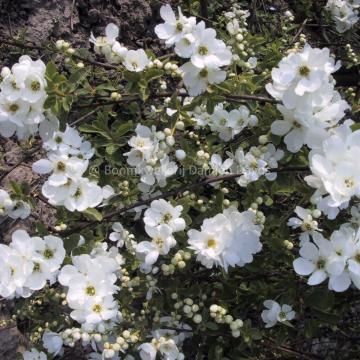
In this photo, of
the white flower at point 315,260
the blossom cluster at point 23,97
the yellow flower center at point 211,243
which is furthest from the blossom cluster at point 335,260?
the blossom cluster at point 23,97

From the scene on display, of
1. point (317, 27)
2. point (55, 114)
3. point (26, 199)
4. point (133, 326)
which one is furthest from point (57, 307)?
point (317, 27)

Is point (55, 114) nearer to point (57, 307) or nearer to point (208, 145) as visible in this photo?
point (208, 145)

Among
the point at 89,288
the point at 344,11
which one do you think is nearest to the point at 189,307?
the point at 89,288

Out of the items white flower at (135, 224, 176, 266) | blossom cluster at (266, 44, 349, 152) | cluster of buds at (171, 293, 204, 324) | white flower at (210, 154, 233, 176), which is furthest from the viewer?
white flower at (210, 154, 233, 176)

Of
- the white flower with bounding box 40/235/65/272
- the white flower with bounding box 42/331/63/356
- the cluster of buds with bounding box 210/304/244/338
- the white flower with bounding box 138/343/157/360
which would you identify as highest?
the white flower with bounding box 40/235/65/272

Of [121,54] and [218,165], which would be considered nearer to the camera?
[121,54]

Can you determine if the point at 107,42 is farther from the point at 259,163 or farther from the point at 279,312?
the point at 279,312

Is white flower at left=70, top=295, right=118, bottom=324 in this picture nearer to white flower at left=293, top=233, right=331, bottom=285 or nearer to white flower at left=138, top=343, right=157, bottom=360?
white flower at left=138, top=343, right=157, bottom=360

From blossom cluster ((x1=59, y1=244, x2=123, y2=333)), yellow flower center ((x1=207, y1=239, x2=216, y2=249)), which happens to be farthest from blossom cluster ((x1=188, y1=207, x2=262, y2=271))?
blossom cluster ((x1=59, y1=244, x2=123, y2=333))
